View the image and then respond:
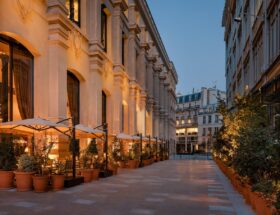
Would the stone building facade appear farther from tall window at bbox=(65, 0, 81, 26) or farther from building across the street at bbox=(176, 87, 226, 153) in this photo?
building across the street at bbox=(176, 87, 226, 153)

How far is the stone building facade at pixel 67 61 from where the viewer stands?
44.5 ft

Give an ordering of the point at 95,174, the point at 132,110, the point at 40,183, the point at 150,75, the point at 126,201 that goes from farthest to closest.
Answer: the point at 150,75 < the point at 132,110 < the point at 95,174 < the point at 40,183 < the point at 126,201

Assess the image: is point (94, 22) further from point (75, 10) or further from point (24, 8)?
point (24, 8)

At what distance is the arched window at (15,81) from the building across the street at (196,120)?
212 feet

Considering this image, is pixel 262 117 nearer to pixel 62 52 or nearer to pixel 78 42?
pixel 62 52

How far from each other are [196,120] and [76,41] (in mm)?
68133

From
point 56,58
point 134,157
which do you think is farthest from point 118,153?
point 56,58

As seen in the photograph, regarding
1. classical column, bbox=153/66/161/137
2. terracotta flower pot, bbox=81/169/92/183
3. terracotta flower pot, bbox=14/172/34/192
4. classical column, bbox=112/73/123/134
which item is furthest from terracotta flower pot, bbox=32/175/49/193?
classical column, bbox=153/66/161/137

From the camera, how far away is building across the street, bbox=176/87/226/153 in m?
78.2

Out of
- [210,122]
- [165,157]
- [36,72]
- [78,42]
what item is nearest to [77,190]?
[36,72]

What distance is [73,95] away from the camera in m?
19.4

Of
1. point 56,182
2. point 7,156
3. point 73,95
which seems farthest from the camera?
point 73,95

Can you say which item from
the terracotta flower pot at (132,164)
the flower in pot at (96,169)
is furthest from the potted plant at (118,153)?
the flower in pot at (96,169)

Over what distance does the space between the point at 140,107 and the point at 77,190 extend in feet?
81.7
